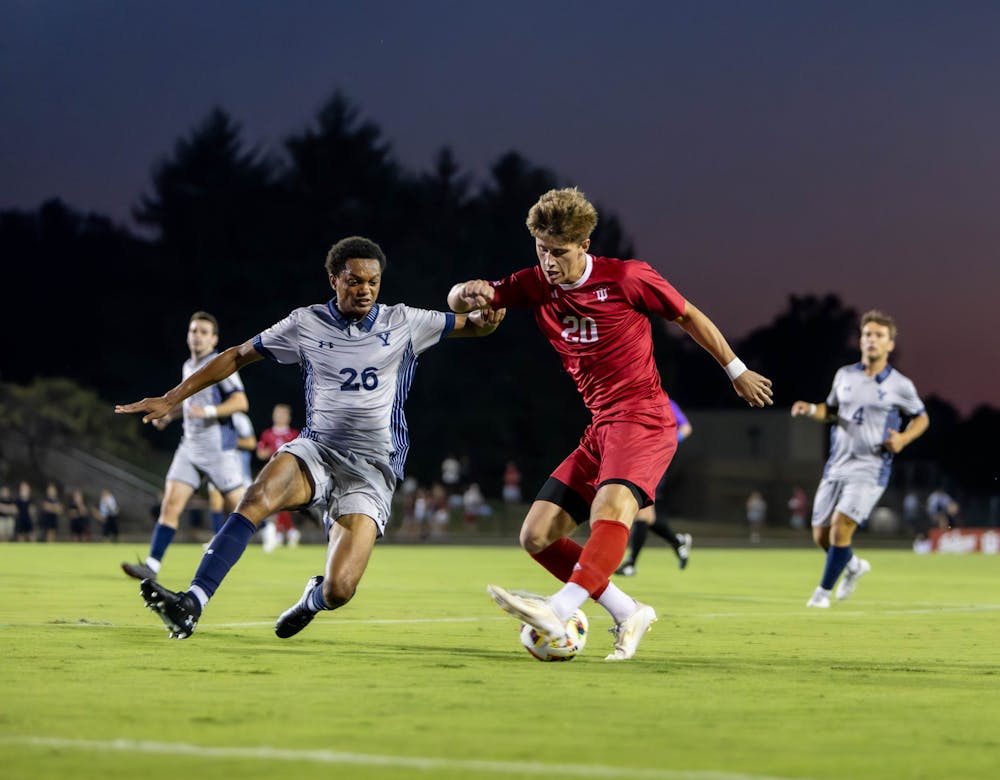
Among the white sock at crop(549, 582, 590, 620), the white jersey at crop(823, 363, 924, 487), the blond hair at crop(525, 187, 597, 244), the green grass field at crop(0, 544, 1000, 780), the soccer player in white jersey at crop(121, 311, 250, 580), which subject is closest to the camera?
the green grass field at crop(0, 544, 1000, 780)

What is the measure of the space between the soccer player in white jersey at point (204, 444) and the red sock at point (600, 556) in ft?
26.6

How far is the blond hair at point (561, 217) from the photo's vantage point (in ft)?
27.4

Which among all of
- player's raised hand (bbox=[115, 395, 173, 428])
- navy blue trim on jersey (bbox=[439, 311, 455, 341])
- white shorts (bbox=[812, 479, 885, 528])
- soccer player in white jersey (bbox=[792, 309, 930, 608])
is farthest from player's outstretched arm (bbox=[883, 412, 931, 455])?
player's raised hand (bbox=[115, 395, 173, 428])

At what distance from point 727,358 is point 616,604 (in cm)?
142

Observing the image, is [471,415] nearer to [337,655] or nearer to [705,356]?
[705,356]

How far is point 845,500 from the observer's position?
14828 millimetres

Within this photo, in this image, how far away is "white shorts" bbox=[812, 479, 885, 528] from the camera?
48.3 feet

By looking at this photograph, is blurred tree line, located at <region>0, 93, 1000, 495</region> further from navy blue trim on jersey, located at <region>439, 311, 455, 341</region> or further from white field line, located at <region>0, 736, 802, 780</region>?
→ white field line, located at <region>0, 736, 802, 780</region>

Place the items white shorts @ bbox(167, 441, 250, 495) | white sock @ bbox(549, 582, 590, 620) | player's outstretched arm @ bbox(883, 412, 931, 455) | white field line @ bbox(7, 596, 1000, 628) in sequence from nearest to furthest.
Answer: white sock @ bbox(549, 582, 590, 620), white field line @ bbox(7, 596, 1000, 628), player's outstretched arm @ bbox(883, 412, 931, 455), white shorts @ bbox(167, 441, 250, 495)

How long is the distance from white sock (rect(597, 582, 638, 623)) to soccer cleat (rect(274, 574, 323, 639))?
1.57 m

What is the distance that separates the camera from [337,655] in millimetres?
8500

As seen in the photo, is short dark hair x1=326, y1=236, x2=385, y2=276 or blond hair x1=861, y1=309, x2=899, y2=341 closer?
short dark hair x1=326, y1=236, x2=385, y2=276

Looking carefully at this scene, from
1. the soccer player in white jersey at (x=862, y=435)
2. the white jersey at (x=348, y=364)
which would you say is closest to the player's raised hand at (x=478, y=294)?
the white jersey at (x=348, y=364)

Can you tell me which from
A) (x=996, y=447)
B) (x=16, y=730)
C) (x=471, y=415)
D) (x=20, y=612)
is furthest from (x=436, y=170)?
(x=16, y=730)
